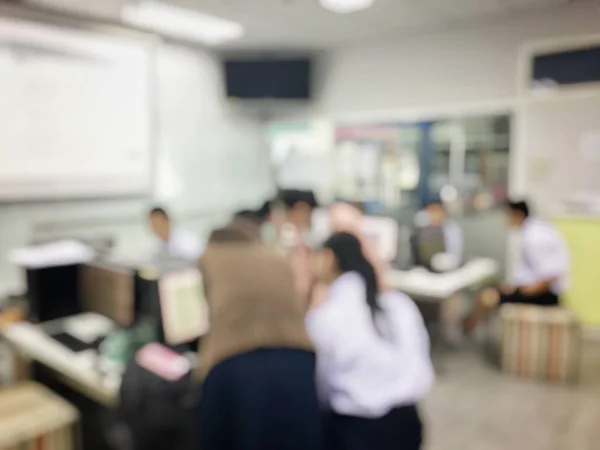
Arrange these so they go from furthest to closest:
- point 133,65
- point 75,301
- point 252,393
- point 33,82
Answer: point 133,65, point 33,82, point 75,301, point 252,393

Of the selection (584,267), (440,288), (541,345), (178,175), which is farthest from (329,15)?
(541,345)

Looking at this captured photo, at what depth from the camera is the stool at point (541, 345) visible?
11.3 ft

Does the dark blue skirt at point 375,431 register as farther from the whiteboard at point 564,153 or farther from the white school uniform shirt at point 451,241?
the whiteboard at point 564,153

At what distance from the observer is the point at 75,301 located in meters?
2.71

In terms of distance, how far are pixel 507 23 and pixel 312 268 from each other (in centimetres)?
308

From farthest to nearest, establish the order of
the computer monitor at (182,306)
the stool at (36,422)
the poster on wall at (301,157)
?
the poster on wall at (301,157) → the computer monitor at (182,306) → the stool at (36,422)

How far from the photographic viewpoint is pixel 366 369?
1721mm

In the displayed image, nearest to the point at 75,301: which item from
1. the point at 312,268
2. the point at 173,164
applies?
the point at 312,268

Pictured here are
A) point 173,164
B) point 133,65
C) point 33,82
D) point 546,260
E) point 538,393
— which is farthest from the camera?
point 173,164

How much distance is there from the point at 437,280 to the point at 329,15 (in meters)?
2.40

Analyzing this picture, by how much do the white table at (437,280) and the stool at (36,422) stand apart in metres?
2.13

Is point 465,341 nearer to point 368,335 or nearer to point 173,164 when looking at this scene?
point 368,335

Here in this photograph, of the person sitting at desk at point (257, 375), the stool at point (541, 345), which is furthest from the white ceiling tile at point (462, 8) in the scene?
the person sitting at desk at point (257, 375)

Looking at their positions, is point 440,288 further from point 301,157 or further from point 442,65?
point 301,157
